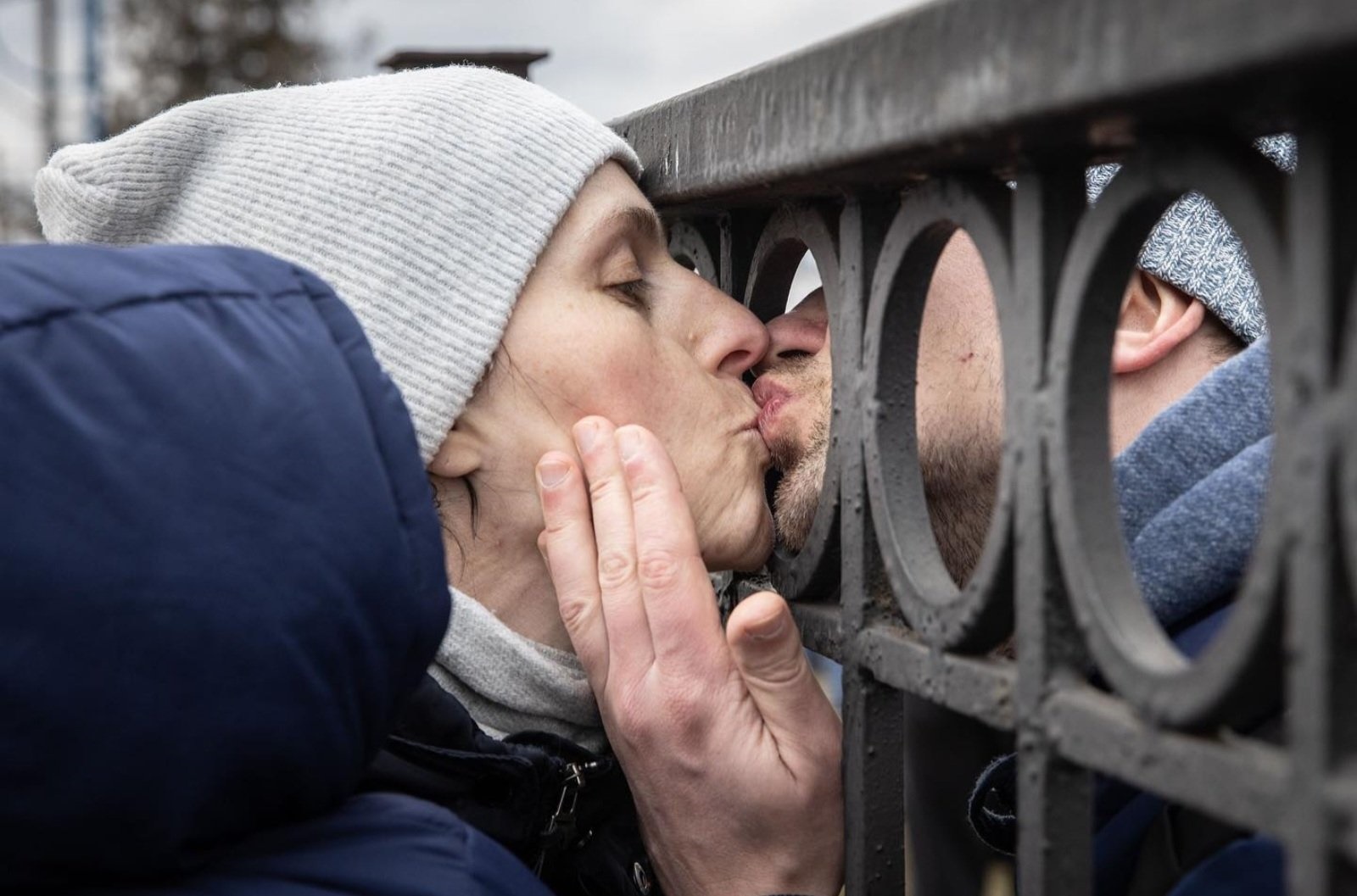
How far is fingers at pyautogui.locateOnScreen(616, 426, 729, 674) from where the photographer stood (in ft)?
5.78

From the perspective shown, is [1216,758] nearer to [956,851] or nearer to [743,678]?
[743,678]

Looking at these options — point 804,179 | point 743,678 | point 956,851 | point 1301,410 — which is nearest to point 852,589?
point 743,678

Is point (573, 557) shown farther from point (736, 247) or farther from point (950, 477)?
point (950, 477)

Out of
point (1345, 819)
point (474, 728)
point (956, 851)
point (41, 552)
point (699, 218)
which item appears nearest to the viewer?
point (1345, 819)

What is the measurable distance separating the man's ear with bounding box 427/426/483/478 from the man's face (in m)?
0.42

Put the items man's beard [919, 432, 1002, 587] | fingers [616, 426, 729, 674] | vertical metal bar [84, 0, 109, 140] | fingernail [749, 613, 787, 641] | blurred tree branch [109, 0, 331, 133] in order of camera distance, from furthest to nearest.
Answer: blurred tree branch [109, 0, 331, 133] < vertical metal bar [84, 0, 109, 140] < man's beard [919, 432, 1002, 587] < fingers [616, 426, 729, 674] < fingernail [749, 613, 787, 641]

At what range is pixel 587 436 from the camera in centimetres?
198

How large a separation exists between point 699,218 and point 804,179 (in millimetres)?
727

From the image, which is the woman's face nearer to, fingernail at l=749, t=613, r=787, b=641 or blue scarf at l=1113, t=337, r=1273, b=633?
fingernail at l=749, t=613, r=787, b=641

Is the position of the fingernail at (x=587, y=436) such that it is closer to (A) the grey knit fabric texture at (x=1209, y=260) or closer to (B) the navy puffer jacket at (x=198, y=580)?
(B) the navy puffer jacket at (x=198, y=580)

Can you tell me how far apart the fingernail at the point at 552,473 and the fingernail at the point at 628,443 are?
3.3 inches

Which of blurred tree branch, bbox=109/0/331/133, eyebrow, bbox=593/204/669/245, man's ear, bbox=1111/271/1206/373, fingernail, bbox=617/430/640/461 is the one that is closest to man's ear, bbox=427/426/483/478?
fingernail, bbox=617/430/640/461

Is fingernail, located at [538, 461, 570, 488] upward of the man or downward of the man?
downward

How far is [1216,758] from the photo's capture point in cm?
92
